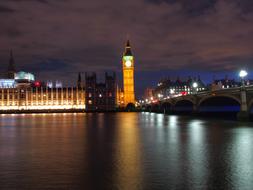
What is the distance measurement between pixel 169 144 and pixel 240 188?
18.3 metres

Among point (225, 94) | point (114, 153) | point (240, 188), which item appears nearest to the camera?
point (240, 188)

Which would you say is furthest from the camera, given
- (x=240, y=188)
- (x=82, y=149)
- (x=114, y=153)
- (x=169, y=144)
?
(x=169, y=144)

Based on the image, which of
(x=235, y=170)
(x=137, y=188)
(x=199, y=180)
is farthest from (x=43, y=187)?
(x=235, y=170)

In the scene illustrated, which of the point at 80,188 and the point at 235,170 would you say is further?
the point at 235,170

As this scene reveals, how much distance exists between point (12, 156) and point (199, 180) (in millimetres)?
15202

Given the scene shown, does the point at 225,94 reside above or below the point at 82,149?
above

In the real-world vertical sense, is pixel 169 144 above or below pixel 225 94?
below

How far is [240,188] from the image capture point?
18.5 metres

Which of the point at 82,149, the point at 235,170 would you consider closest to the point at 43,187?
the point at 235,170

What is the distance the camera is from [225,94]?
81125mm

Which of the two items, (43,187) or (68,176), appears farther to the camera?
(68,176)

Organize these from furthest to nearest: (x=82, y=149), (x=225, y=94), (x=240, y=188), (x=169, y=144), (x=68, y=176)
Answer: (x=225, y=94) < (x=169, y=144) < (x=82, y=149) < (x=68, y=176) < (x=240, y=188)

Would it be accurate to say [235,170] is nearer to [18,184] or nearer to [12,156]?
[18,184]

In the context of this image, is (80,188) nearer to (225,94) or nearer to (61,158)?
(61,158)
